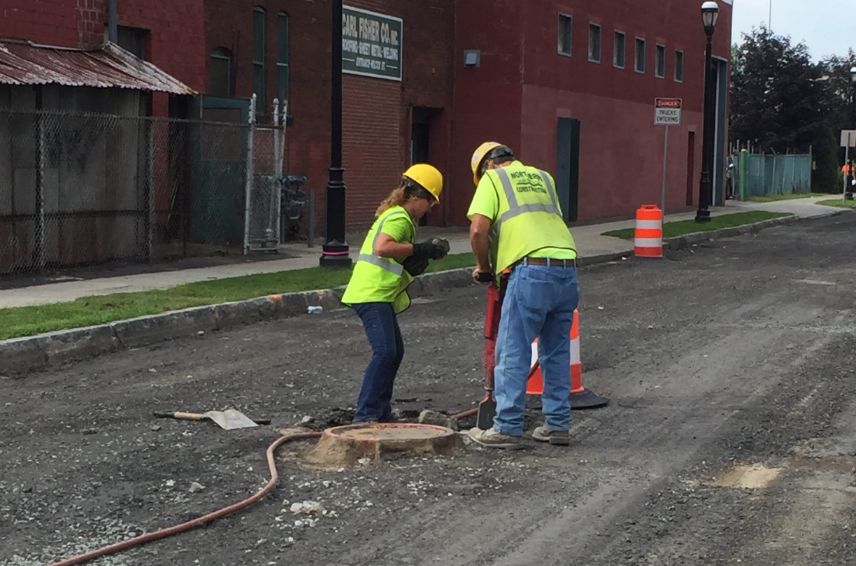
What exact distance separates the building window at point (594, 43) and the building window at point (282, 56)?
38.6 feet

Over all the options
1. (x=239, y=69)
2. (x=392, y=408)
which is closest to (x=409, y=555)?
(x=392, y=408)

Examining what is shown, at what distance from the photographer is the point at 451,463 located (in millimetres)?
7027

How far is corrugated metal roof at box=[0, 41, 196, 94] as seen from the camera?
596 inches

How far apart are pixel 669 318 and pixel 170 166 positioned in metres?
8.58

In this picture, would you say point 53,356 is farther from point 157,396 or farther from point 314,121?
point 314,121

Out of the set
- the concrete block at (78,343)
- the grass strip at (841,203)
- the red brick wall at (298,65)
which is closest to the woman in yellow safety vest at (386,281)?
the concrete block at (78,343)

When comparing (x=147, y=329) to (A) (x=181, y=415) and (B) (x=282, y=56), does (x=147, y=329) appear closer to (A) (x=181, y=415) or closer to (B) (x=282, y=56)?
(A) (x=181, y=415)

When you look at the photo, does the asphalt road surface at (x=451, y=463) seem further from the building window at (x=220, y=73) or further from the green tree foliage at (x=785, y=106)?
the green tree foliage at (x=785, y=106)

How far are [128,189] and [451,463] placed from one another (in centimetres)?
1169

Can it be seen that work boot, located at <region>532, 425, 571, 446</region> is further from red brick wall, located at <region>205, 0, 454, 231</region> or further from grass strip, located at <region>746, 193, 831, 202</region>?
grass strip, located at <region>746, 193, 831, 202</region>

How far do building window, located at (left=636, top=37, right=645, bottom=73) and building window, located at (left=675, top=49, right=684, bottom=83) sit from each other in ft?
10.5

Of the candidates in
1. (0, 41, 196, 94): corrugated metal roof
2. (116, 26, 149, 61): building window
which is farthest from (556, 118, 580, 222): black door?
(0, 41, 196, 94): corrugated metal roof

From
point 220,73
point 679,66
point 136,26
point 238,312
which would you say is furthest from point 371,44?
point 679,66

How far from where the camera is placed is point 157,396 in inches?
360
